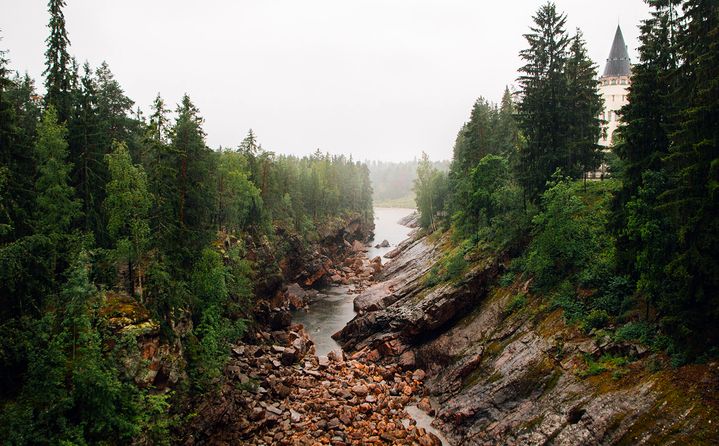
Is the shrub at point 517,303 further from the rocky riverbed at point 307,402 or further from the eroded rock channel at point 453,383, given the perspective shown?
the rocky riverbed at point 307,402

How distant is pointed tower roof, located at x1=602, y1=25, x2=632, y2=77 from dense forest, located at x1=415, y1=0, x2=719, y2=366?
4287cm

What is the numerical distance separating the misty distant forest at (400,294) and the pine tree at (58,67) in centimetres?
15

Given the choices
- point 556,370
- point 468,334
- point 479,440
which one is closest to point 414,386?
point 468,334

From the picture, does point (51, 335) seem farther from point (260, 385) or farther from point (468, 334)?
point (468, 334)

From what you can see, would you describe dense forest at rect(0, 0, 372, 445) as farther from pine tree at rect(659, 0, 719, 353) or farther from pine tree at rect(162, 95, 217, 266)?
pine tree at rect(659, 0, 719, 353)

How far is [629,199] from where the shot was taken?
2294cm

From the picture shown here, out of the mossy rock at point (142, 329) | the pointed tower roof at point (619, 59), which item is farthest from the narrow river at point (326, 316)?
the pointed tower roof at point (619, 59)

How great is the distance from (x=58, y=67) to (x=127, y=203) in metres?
13.5

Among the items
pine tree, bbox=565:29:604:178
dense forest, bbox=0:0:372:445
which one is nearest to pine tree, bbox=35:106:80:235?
dense forest, bbox=0:0:372:445

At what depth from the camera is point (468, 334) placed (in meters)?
32.3

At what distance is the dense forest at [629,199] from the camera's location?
55.6 ft

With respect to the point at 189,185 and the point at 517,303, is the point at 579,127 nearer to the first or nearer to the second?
the point at 517,303

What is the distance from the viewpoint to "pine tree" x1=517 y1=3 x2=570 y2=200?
34594mm

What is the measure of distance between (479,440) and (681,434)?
10.4 metres
